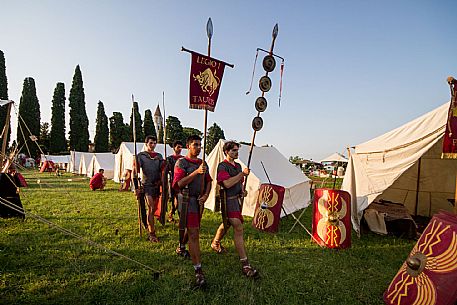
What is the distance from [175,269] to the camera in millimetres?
3156

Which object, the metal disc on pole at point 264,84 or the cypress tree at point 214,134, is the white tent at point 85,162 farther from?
the cypress tree at point 214,134

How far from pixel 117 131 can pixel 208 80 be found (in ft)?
125

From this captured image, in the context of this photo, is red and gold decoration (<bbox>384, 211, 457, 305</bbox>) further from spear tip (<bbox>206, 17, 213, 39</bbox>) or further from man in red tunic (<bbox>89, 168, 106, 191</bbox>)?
man in red tunic (<bbox>89, 168, 106, 191</bbox>)

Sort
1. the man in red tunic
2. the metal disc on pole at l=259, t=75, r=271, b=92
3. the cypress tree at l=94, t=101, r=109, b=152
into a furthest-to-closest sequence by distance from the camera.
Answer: the cypress tree at l=94, t=101, r=109, b=152 < the man in red tunic < the metal disc on pole at l=259, t=75, r=271, b=92

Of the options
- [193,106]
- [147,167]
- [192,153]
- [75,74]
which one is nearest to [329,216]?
[192,153]

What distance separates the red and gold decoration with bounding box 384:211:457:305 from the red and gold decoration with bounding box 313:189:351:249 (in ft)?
5.17

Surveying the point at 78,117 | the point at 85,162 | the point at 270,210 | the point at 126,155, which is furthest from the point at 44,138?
the point at 270,210

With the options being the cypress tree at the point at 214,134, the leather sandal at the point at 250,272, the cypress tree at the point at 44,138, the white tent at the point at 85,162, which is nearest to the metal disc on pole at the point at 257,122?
the leather sandal at the point at 250,272

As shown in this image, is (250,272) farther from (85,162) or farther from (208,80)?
(85,162)

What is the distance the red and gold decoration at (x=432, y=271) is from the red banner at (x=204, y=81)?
2679 mm

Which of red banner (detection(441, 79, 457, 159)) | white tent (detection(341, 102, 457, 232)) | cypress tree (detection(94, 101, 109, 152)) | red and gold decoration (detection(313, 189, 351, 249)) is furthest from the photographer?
cypress tree (detection(94, 101, 109, 152))

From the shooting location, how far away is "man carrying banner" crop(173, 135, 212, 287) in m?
2.80

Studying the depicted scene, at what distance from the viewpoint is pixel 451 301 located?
196 cm

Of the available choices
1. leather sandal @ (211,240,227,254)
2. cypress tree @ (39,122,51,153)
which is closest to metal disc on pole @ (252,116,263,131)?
leather sandal @ (211,240,227,254)
